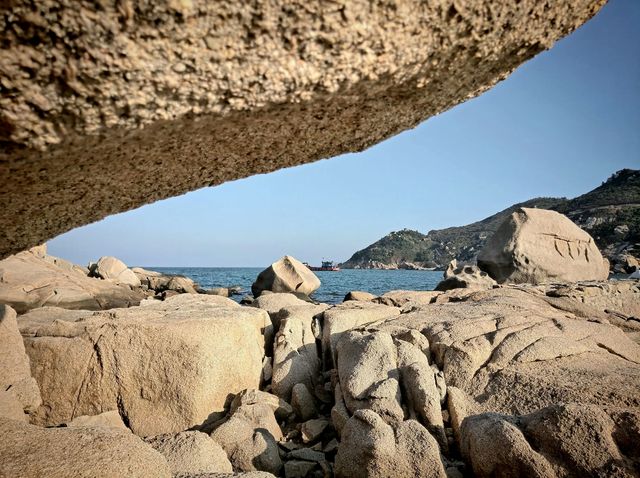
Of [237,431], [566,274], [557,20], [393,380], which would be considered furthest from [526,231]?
[557,20]

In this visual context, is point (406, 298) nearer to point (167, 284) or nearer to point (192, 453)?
point (192, 453)

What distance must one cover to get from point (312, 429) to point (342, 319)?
1937mm

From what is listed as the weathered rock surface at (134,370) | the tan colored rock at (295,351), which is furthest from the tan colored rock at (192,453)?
the tan colored rock at (295,351)

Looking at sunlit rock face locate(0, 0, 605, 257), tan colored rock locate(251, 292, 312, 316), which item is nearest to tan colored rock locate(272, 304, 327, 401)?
tan colored rock locate(251, 292, 312, 316)

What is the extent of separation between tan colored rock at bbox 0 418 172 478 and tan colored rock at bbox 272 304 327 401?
3.01 meters

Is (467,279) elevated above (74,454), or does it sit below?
above

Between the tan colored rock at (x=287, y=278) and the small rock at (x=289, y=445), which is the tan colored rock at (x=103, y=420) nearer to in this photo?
the small rock at (x=289, y=445)

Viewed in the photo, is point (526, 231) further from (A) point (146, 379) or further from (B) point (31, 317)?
(B) point (31, 317)

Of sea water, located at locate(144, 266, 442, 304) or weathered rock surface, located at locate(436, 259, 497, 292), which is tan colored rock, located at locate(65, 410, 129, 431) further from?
sea water, located at locate(144, 266, 442, 304)

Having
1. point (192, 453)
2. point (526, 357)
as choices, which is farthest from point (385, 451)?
point (526, 357)

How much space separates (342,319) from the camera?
6.13m

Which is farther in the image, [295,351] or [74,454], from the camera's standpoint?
[295,351]

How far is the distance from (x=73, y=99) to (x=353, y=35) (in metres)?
0.86

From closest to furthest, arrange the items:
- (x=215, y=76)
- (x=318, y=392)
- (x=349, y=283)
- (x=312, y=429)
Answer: (x=215, y=76)
(x=312, y=429)
(x=318, y=392)
(x=349, y=283)
